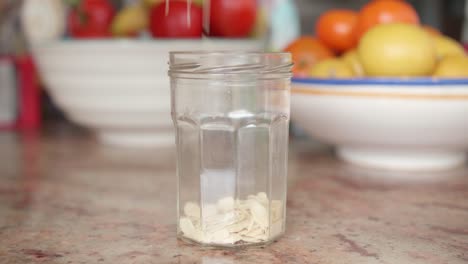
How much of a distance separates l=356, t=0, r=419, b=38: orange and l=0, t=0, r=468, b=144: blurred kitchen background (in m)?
0.21

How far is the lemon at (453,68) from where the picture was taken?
2.49 feet

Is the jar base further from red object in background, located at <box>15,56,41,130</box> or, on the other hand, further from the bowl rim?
red object in background, located at <box>15,56,41,130</box>

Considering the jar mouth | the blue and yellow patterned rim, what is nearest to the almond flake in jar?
the jar mouth

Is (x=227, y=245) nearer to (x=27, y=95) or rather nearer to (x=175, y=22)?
(x=175, y=22)

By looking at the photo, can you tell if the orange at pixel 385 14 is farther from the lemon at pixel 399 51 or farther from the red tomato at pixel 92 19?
the red tomato at pixel 92 19

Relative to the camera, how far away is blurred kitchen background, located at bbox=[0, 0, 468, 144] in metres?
0.97

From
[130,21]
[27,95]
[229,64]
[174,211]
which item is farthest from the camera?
[27,95]

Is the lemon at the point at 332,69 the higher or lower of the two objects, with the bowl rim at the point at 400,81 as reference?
higher

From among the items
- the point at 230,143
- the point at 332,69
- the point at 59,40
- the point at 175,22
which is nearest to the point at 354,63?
the point at 332,69

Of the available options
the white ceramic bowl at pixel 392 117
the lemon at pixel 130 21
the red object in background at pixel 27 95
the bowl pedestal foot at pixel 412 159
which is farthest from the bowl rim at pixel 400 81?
the red object in background at pixel 27 95

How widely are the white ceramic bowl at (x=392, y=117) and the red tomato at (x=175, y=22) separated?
0.68 ft

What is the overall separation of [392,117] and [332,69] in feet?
0.38

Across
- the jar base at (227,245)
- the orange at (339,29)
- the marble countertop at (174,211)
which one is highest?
the orange at (339,29)

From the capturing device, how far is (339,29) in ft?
2.99
